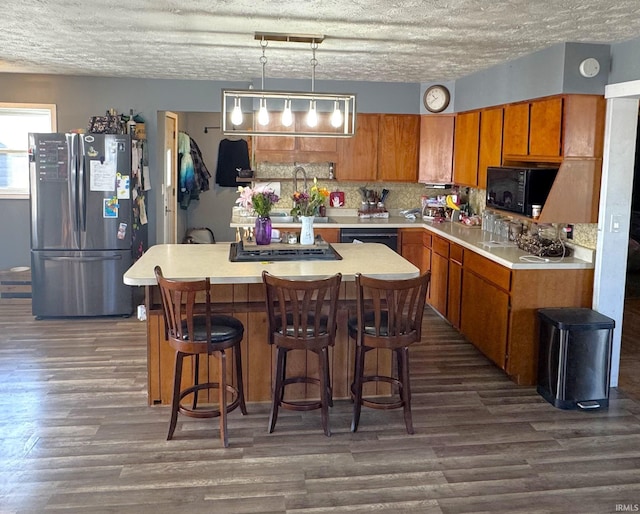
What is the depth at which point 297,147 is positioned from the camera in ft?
21.5

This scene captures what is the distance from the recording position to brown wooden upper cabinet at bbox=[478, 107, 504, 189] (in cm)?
518

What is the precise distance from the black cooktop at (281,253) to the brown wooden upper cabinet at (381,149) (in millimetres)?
2479

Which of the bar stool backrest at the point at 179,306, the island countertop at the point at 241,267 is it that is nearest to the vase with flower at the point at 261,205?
the island countertop at the point at 241,267

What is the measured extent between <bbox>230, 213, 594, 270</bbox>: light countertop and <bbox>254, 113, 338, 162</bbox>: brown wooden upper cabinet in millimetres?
643

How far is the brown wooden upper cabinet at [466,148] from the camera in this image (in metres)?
5.73

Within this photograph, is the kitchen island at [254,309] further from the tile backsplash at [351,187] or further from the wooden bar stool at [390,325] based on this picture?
the tile backsplash at [351,187]

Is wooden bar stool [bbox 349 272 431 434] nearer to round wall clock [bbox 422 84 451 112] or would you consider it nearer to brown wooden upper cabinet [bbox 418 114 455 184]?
brown wooden upper cabinet [bbox 418 114 455 184]

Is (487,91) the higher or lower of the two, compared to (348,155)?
higher

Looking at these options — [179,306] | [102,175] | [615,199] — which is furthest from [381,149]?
[179,306]

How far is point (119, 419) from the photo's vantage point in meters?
3.74

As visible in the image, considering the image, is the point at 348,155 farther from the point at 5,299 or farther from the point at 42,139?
the point at 5,299

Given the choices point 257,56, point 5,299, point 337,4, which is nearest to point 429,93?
point 257,56

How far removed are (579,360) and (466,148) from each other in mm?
2612

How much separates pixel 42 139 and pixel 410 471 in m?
4.41
